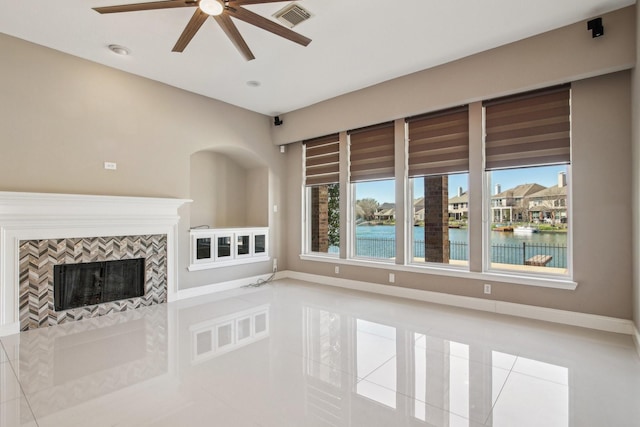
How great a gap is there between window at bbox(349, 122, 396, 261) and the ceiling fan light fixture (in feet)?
10.2

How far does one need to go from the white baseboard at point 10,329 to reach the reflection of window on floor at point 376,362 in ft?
12.3

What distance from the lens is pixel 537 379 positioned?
8.20 feet

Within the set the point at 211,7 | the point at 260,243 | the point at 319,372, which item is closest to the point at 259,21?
the point at 211,7

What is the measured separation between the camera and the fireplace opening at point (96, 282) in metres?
3.94

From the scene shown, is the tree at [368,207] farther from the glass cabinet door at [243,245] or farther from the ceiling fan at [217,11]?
the ceiling fan at [217,11]

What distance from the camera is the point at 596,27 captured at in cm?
323

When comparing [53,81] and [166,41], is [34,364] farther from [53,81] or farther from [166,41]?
[166,41]

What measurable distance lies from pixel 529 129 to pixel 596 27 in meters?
1.11

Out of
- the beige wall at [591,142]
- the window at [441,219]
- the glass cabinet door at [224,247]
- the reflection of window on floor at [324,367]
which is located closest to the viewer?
the reflection of window on floor at [324,367]

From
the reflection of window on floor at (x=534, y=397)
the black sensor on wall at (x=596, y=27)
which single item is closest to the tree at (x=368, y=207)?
the reflection of window on floor at (x=534, y=397)

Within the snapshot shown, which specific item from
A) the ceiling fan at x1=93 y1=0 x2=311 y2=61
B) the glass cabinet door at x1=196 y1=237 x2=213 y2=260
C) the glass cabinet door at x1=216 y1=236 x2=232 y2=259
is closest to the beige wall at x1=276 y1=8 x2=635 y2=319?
the ceiling fan at x1=93 y1=0 x2=311 y2=61

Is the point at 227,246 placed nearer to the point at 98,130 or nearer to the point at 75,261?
the point at 75,261

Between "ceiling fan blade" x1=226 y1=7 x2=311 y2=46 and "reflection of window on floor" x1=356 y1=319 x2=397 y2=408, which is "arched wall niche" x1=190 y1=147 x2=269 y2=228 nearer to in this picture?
"ceiling fan blade" x1=226 y1=7 x2=311 y2=46

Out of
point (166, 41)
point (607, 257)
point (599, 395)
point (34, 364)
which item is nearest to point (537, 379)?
point (599, 395)
